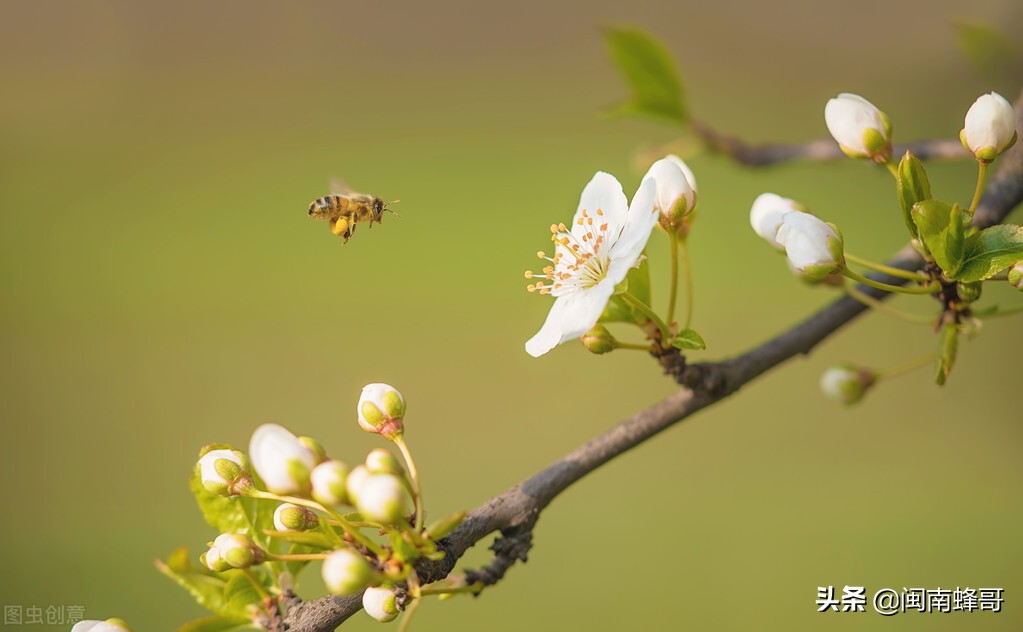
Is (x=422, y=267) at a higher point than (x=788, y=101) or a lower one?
lower

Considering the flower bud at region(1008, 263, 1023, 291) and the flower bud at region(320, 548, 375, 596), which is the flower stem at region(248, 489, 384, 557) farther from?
the flower bud at region(1008, 263, 1023, 291)

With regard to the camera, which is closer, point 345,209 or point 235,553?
point 235,553

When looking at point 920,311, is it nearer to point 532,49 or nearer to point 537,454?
point 537,454

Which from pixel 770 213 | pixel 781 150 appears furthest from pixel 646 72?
pixel 770 213

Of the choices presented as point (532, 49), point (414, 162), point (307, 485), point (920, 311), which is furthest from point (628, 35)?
point (532, 49)

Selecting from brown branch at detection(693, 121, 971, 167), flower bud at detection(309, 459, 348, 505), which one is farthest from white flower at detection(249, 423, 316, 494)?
brown branch at detection(693, 121, 971, 167)

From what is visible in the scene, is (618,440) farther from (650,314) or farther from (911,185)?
(911,185)
